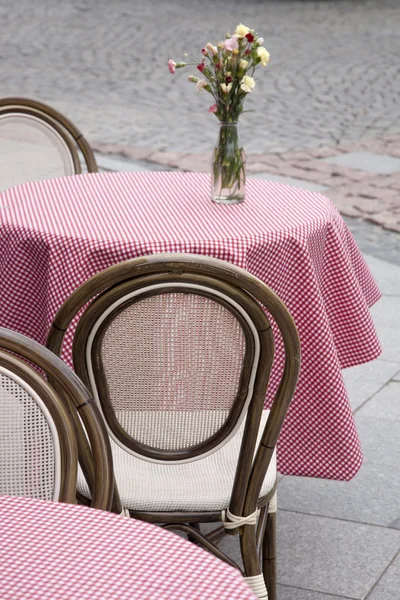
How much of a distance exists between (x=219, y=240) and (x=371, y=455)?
1.21 m

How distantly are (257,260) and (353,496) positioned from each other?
995mm

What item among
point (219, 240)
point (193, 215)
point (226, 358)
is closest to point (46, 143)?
point (193, 215)

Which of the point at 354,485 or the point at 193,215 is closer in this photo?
the point at 193,215

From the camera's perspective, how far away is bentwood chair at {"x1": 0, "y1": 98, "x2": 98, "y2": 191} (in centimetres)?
377

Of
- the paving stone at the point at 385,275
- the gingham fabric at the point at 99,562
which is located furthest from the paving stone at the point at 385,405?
the gingham fabric at the point at 99,562

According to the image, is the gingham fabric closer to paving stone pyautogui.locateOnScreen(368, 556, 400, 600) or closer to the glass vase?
paving stone pyautogui.locateOnScreen(368, 556, 400, 600)

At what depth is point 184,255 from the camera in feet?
6.51

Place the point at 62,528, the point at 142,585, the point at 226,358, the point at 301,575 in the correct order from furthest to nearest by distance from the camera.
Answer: the point at 301,575, the point at 226,358, the point at 62,528, the point at 142,585

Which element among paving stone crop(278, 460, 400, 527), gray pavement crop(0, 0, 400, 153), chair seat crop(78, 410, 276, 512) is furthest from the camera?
gray pavement crop(0, 0, 400, 153)

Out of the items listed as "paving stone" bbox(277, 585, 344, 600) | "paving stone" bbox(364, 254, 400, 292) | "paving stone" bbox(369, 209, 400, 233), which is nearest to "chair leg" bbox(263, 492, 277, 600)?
"paving stone" bbox(277, 585, 344, 600)

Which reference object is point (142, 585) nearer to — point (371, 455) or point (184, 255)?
point (184, 255)

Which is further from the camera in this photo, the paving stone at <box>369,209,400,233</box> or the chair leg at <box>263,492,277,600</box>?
the paving stone at <box>369,209,400,233</box>

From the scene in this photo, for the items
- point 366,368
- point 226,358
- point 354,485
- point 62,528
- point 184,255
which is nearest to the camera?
point 62,528

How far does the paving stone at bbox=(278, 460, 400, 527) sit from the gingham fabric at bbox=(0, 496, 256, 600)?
1.88m
